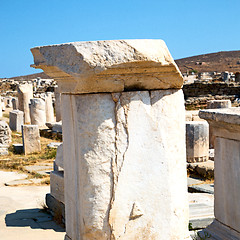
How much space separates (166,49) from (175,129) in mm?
559

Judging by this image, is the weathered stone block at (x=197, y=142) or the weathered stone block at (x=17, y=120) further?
the weathered stone block at (x=17, y=120)

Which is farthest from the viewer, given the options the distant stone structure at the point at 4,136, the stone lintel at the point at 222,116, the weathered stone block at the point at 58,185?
the distant stone structure at the point at 4,136

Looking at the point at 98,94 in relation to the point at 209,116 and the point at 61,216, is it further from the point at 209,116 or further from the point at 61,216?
the point at 61,216

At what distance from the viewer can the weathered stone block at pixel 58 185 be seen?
215 inches

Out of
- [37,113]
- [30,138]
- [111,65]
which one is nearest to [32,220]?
[111,65]

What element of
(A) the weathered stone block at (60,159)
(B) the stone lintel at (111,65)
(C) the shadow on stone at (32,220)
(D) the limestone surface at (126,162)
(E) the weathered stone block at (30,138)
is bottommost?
(C) the shadow on stone at (32,220)

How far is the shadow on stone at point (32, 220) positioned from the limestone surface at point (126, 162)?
8.11 ft

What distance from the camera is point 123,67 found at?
2643 millimetres

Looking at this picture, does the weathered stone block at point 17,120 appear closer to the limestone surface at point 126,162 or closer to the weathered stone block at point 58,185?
the weathered stone block at point 58,185

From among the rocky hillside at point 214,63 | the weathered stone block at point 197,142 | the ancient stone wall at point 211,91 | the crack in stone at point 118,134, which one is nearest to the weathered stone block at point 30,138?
the weathered stone block at point 197,142

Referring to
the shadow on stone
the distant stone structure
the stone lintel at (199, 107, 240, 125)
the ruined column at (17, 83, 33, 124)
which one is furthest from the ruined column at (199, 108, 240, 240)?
the ruined column at (17, 83, 33, 124)

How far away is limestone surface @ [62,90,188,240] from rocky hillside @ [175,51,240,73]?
44871 millimetres

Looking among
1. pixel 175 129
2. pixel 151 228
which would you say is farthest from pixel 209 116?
pixel 151 228

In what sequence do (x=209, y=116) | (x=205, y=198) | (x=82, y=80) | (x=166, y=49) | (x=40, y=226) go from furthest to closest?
(x=205, y=198) < (x=40, y=226) < (x=209, y=116) < (x=166, y=49) < (x=82, y=80)
